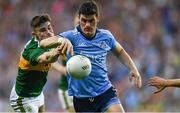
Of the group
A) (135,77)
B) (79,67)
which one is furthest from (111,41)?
(79,67)

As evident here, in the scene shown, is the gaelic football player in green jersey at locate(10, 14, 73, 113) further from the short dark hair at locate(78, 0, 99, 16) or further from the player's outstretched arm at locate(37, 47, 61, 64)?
the short dark hair at locate(78, 0, 99, 16)

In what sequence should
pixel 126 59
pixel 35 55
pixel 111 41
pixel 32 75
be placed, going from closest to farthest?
1. pixel 35 55
2. pixel 111 41
3. pixel 126 59
4. pixel 32 75

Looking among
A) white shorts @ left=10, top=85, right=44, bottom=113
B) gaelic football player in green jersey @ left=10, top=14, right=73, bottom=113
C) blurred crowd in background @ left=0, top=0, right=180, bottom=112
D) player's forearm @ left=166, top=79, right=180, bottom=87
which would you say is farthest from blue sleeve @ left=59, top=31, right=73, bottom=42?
blurred crowd in background @ left=0, top=0, right=180, bottom=112

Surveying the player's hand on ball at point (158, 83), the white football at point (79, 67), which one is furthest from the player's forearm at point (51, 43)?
the player's hand on ball at point (158, 83)

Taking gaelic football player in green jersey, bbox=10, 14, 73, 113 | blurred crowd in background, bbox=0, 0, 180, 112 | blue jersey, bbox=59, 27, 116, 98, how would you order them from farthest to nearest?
blurred crowd in background, bbox=0, 0, 180, 112 < gaelic football player in green jersey, bbox=10, 14, 73, 113 < blue jersey, bbox=59, 27, 116, 98

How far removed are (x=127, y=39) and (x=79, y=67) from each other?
9.88 metres

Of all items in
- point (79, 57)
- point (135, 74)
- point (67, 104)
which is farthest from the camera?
point (67, 104)

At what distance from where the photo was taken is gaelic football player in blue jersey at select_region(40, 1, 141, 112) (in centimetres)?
1041

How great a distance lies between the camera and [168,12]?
66.1 feet

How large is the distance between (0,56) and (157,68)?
15.2 feet

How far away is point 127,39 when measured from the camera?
19.5m

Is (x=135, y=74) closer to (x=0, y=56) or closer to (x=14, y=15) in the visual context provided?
(x=0, y=56)

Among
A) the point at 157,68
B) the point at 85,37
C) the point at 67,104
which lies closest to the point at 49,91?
the point at 157,68

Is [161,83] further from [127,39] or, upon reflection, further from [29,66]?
[127,39]
